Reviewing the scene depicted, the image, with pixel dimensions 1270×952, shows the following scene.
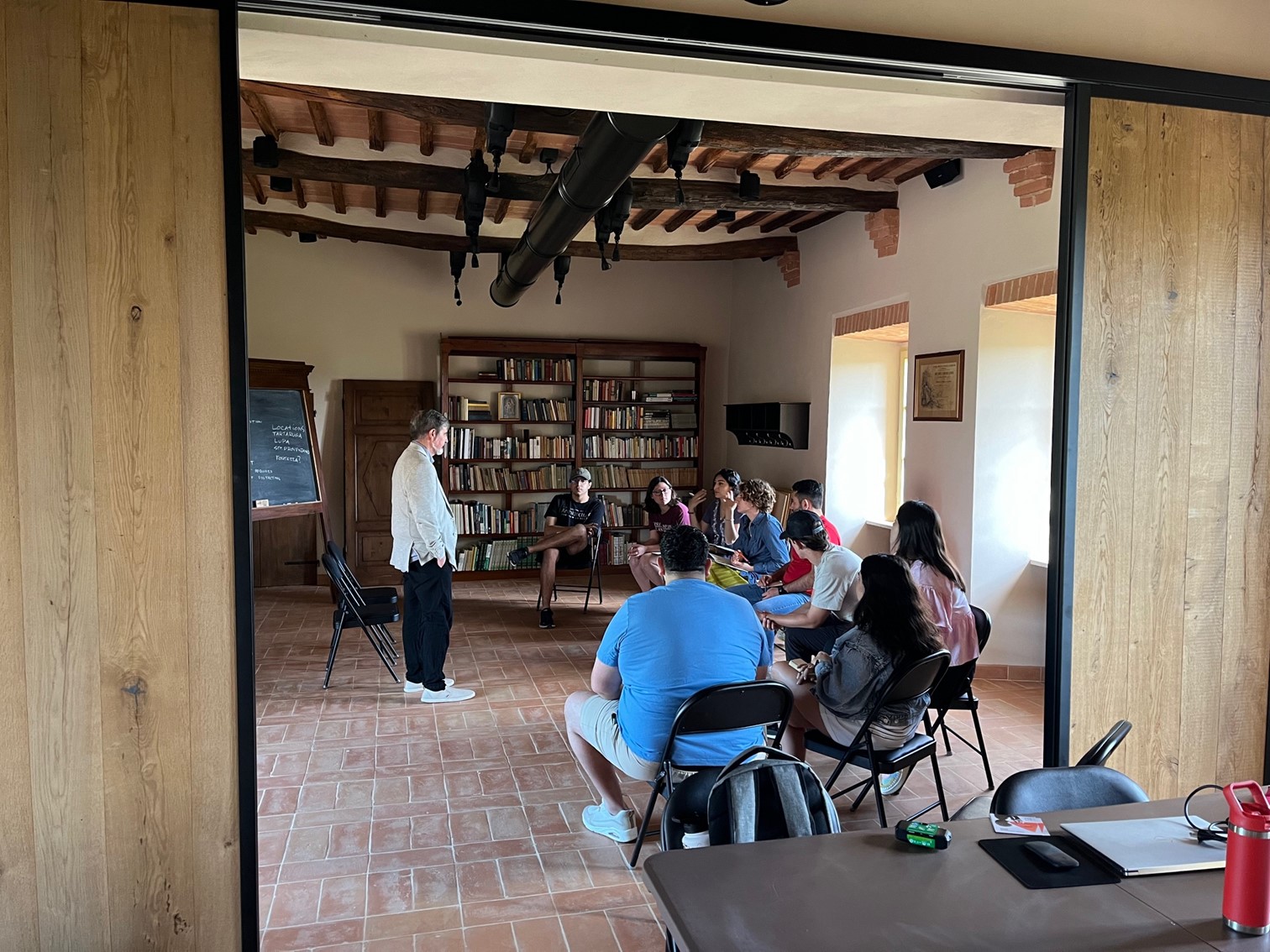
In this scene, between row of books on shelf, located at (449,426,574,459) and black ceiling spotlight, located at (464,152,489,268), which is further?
row of books on shelf, located at (449,426,574,459)

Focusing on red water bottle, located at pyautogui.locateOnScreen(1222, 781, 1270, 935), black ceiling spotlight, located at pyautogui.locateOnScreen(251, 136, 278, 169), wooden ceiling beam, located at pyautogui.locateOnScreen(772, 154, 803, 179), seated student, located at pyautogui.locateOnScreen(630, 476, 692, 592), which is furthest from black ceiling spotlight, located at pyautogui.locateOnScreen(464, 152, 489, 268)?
red water bottle, located at pyautogui.locateOnScreen(1222, 781, 1270, 935)

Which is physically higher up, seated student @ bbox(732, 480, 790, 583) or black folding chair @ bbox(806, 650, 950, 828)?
seated student @ bbox(732, 480, 790, 583)

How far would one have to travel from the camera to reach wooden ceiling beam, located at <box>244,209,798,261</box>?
7.73 meters

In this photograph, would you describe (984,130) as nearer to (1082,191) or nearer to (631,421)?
(1082,191)

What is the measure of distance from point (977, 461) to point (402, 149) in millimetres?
4373

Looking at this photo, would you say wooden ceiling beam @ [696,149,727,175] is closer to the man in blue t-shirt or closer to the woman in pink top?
the woman in pink top

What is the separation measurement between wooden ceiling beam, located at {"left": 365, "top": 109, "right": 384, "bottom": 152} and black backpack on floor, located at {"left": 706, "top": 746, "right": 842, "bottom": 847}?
15.0 ft

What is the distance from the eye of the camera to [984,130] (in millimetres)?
2758

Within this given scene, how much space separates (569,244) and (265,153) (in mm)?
2908

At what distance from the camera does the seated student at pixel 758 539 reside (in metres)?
5.55

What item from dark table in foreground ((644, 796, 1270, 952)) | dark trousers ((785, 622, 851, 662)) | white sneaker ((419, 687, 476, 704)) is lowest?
white sneaker ((419, 687, 476, 704))

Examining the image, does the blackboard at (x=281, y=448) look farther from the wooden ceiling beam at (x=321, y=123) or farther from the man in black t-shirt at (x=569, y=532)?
the wooden ceiling beam at (x=321, y=123)

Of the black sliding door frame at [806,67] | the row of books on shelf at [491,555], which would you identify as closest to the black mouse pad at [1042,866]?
the black sliding door frame at [806,67]

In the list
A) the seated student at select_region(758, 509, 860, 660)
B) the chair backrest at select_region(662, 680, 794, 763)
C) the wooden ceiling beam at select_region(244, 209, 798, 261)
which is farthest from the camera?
A: the wooden ceiling beam at select_region(244, 209, 798, 261)
